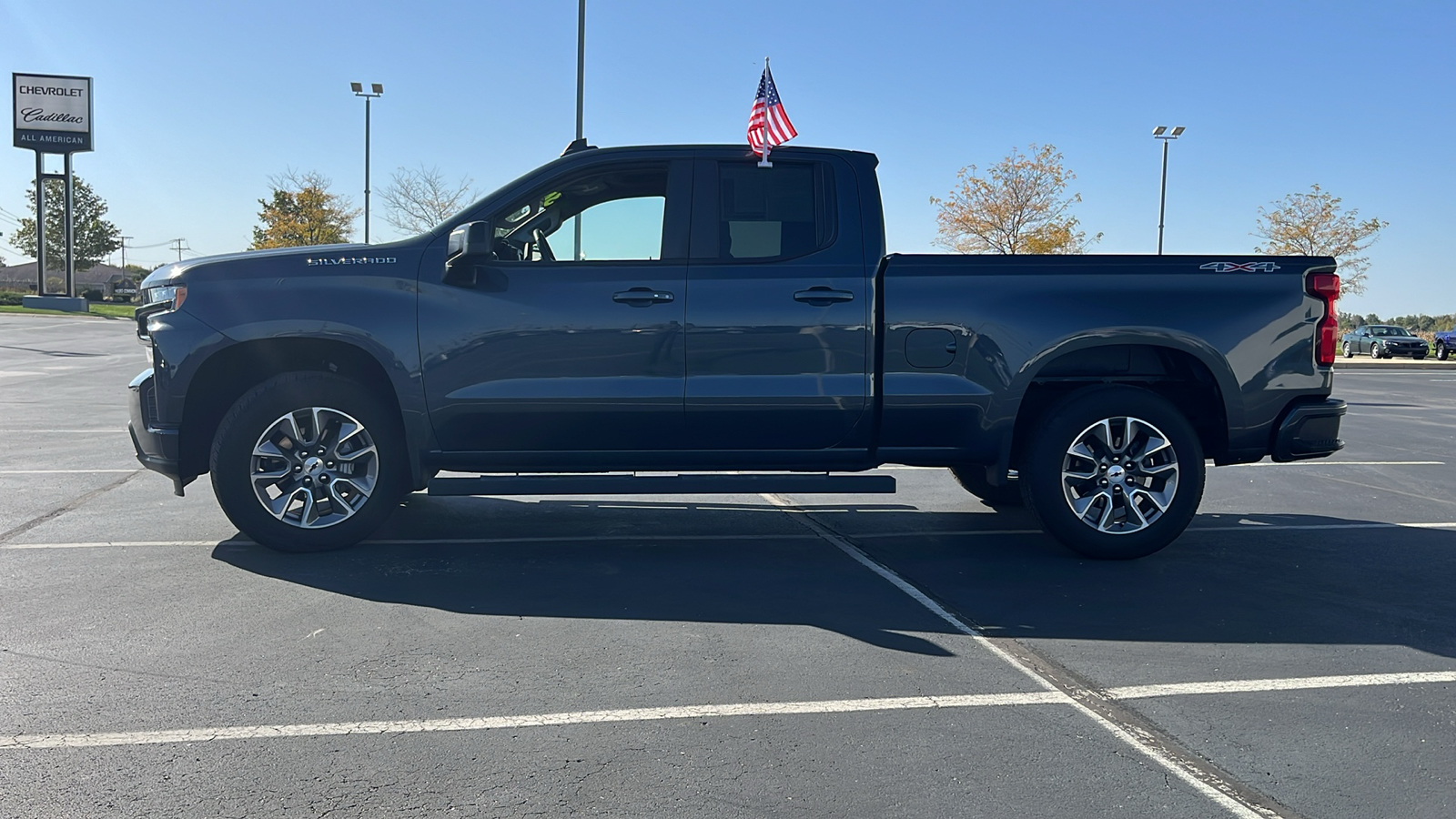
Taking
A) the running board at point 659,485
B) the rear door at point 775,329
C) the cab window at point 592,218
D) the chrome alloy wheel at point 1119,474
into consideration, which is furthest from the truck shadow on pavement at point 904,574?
the cab window at point 592,218

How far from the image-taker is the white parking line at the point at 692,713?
3.35 m

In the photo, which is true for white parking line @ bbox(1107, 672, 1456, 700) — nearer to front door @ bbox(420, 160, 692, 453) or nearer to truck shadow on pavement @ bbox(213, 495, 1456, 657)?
truck shadow on pavement @ bbox(213, 495, 1456, 657)

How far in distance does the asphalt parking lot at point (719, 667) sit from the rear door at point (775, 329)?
741 mm

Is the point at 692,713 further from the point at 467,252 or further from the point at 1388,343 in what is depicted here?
the point at 1388,343

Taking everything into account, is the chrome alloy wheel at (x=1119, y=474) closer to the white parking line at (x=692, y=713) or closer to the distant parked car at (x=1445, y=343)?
the white parking line at (x=692, y=713)

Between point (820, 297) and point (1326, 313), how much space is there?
2.72 meters

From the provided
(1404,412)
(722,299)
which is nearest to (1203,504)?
(722,299)

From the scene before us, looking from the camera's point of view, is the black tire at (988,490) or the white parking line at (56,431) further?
the white parking line at (56,431)

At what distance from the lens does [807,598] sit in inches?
199

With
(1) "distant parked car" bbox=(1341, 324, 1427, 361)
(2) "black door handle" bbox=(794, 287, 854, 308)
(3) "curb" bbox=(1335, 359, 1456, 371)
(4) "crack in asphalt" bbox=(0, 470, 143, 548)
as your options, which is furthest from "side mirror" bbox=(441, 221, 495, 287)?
(1) "distant parked car" bbox=(1341, 324, 1427, 361)

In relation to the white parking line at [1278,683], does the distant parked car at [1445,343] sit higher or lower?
higher

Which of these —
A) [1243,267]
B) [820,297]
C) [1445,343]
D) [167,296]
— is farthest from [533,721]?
[1445,343]

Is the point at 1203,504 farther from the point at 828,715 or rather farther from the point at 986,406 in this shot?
the point at 828,715

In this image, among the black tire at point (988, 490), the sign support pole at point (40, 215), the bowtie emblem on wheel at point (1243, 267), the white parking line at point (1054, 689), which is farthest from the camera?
the sign support pole at point (40, 215)
